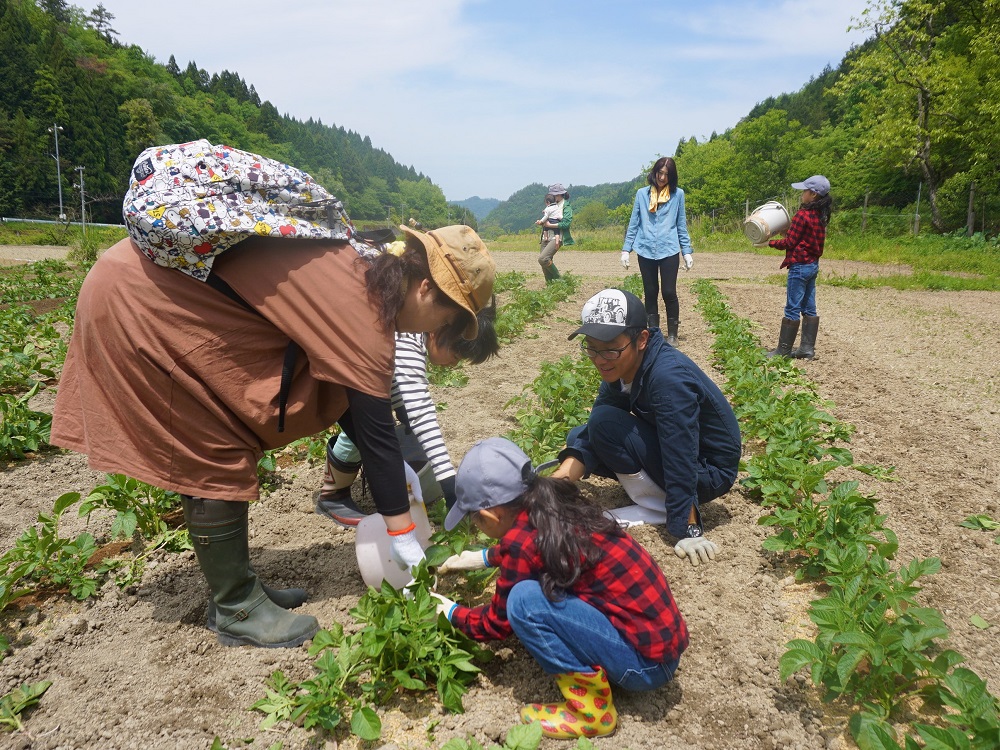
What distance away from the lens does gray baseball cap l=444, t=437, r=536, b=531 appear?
1.84 m

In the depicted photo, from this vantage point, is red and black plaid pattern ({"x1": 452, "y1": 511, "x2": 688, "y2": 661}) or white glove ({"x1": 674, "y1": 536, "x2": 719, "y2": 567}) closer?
red and black plaid pattern ({"x1": 452, "y1": 511, "x2": 688, "y2": 661})

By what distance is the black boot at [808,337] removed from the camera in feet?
19.0

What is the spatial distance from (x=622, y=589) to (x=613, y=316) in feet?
3.88

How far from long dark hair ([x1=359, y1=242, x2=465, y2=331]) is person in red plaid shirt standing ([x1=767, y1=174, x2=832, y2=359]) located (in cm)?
438

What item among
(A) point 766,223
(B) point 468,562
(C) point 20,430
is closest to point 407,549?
(B) point 468,562

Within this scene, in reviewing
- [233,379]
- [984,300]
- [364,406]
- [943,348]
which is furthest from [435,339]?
[984,300]

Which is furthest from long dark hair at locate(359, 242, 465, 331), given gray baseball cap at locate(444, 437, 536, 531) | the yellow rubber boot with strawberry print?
the yellow rubber boot with strawberry print

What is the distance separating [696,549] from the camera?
262 cm

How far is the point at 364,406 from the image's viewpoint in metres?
1.80

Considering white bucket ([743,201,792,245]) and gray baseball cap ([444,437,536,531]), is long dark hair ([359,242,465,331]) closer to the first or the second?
gray baseball cap ([444,437,536,531])

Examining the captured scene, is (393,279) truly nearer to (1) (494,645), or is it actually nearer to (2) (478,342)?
(2) (478,342)

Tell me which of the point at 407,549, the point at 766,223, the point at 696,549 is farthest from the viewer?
the point at 766,223

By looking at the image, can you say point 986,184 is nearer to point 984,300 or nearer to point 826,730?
point 984,300

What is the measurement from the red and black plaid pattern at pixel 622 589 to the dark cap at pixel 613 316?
989 mm
